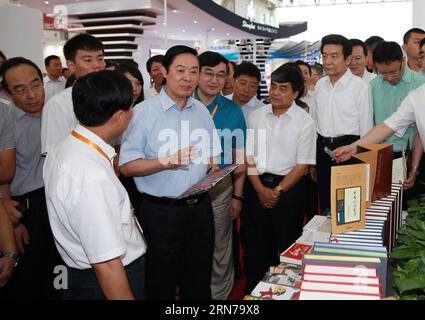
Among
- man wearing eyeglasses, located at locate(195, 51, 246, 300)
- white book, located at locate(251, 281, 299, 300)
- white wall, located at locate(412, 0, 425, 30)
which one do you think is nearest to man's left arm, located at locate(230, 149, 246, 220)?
man wearing eyeglasses, located at locate(195, 51, 246, 300)

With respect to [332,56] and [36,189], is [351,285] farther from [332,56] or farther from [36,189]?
[332,56]

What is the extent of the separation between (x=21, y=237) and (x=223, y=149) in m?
1.37

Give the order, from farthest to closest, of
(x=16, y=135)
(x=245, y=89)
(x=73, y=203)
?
(x=245, y=89)
(x=16, y=135)
(x=73, y=203)

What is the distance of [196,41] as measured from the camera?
21.4 metres

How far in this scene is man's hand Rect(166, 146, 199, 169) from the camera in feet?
6.39

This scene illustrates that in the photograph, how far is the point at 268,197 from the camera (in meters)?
2.78

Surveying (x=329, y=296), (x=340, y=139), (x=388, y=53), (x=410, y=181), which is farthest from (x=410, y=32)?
(x=329, y=296)

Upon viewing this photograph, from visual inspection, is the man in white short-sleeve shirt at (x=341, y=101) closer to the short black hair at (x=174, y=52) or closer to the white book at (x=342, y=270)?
the short black hair at (x=174, y=52)

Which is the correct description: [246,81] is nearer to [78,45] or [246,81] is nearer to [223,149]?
[223,149]

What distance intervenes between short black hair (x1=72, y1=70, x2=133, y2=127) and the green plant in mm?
1128

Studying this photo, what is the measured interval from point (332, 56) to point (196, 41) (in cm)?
1902

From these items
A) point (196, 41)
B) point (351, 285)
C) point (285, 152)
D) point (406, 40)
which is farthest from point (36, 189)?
point (196, 41)

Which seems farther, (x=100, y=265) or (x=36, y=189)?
(x=36, y=189)
